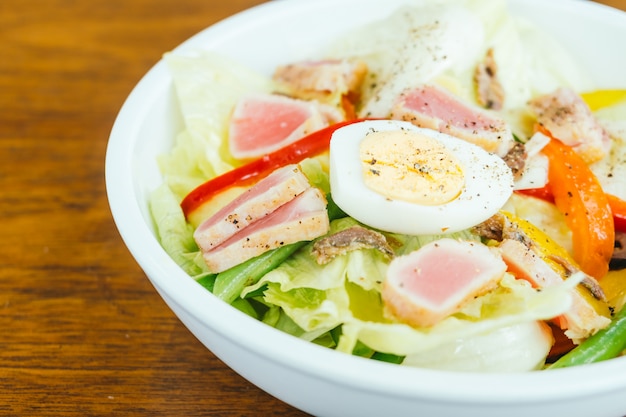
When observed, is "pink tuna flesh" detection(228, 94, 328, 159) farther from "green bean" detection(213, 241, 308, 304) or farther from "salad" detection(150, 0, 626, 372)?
"green bean" detection(213, 241, 308, 304)

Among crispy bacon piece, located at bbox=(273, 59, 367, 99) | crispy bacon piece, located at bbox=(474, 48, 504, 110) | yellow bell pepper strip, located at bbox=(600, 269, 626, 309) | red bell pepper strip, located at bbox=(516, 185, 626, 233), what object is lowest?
yellow bell pepper strip, located at bbox=(600, 269, 626, 309)

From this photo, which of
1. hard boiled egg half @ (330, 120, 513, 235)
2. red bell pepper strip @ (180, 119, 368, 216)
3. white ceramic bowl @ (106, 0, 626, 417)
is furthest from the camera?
red bell pepper strip @ (180, 119, 368, 216)

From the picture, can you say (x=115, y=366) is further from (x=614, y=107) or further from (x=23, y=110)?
(x=614, y=107)

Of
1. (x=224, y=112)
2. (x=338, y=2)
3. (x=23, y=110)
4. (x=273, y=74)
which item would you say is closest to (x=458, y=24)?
(x=338, y=2)

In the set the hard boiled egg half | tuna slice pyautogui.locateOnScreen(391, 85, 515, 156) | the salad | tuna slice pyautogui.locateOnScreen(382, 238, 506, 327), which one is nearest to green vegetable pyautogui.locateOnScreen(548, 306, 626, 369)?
the salad

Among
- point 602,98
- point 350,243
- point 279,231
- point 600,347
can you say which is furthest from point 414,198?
point 602,98

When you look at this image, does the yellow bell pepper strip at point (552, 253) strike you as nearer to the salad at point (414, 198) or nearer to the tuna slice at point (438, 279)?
the salad at point (414, 198)

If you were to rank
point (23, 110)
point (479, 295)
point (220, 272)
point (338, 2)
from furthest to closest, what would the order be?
point (23, 110)
point (338, 2)
point (220, 272)
point (479, 295)
